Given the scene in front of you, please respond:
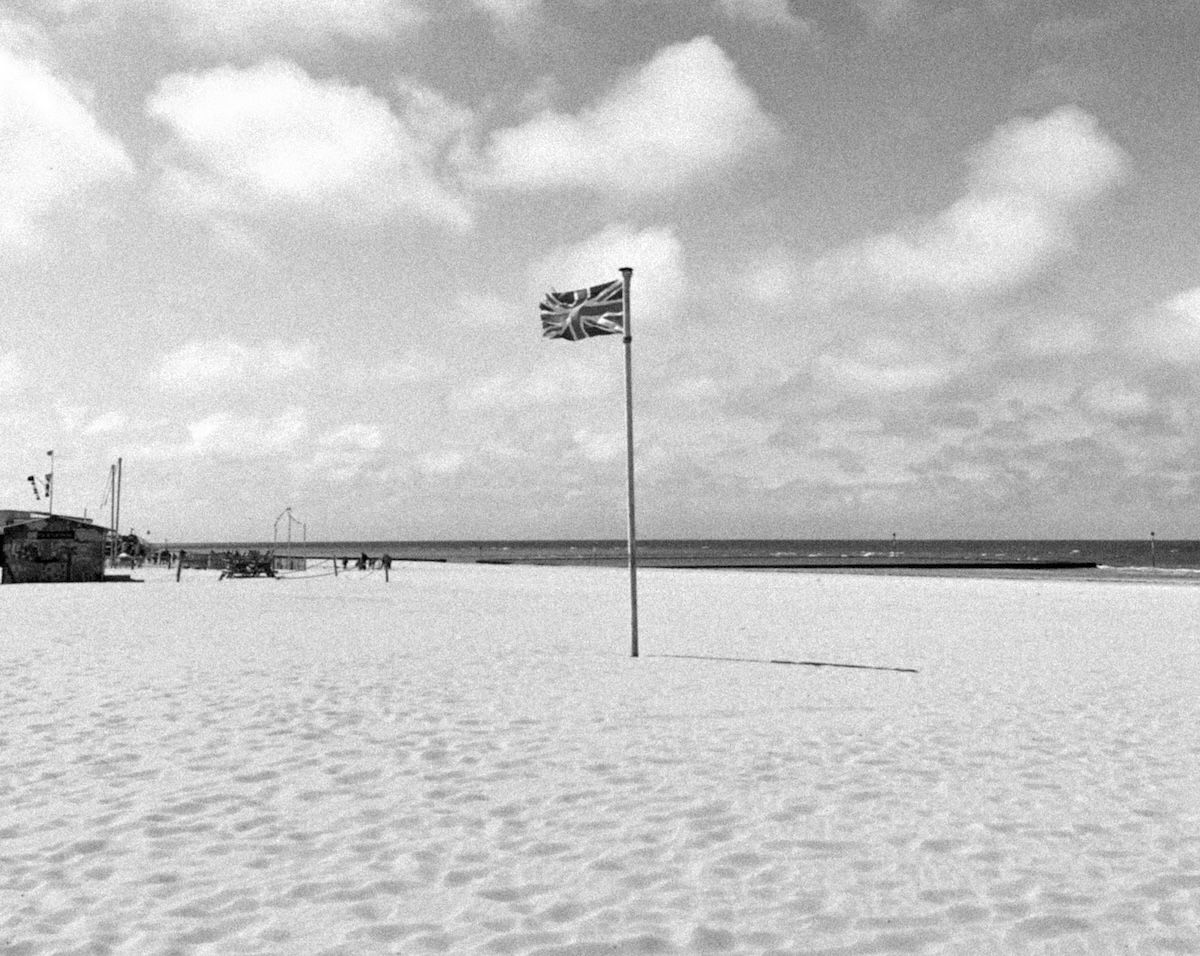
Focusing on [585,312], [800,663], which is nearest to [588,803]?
[800,663]

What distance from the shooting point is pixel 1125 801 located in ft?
22.9

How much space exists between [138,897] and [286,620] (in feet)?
56.9

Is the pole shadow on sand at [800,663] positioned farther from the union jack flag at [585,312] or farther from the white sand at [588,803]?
the union jack flag at [585,312]

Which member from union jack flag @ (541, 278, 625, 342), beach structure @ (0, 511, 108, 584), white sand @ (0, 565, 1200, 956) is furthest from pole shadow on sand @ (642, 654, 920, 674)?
beach structure @ (0, 511, 108, 584)

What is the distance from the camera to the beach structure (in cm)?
3759

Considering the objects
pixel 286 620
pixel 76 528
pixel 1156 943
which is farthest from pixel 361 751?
pixel 76 528

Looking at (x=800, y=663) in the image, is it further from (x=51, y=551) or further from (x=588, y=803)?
(x=51, y=551)

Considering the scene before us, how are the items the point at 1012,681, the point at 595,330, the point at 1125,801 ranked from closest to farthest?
1. the point at 1125,801
2. the point at 1012,681
3. the point at 595,330

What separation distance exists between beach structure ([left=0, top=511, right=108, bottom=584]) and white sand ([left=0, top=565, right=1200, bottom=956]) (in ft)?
86.8

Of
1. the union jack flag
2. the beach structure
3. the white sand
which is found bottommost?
the white sand

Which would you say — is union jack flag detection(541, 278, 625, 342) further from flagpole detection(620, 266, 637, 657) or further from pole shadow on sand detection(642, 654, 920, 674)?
pole shadow on sand detection(642, 654, 920, 674)

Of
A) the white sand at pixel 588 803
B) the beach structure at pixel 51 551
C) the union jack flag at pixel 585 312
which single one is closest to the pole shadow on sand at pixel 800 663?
the white sand at pixel 588 803

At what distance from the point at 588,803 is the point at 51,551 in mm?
39092

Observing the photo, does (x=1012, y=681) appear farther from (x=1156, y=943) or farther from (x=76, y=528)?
(x=76, y=528)
